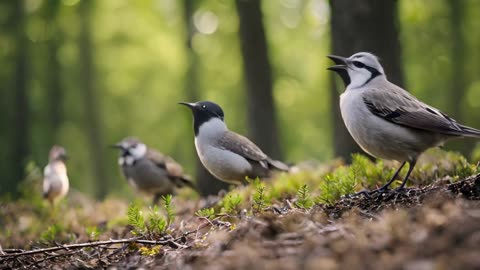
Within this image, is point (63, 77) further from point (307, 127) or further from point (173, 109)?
point (307, 127)

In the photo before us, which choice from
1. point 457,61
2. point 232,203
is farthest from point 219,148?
point 457,61

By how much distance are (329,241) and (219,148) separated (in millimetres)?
5964

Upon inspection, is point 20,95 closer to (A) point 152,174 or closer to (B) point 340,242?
(A) point 152,174

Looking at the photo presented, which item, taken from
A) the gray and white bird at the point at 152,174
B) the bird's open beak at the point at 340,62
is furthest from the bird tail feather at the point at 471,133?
the gray and white bird at the point at 152,174

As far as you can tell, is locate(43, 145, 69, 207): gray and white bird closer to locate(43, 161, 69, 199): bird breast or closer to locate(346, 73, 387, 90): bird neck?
locate(43, 161, 69, 199): bird breast

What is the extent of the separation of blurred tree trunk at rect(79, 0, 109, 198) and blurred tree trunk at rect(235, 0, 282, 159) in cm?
1228

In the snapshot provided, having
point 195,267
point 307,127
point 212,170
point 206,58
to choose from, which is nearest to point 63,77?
point 206,58

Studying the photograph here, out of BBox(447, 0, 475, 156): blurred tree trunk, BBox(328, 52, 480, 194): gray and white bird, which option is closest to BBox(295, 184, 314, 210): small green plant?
BBox(328, 52, 480, 194): gray and white bird

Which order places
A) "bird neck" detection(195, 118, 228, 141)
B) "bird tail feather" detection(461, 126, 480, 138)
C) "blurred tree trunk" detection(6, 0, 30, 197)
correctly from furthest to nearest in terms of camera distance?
"blurred tree trunk" detection(6, 0, 30, 197) < "bird neck" detection(195, 118, 228, 141) < "bird tail feather" detection(461, 126, 480, 138)

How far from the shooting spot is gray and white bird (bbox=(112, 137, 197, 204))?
1407cm

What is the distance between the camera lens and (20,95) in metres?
25.8

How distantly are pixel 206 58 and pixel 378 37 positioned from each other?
1776cm

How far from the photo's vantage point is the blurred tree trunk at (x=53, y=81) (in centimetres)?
2617

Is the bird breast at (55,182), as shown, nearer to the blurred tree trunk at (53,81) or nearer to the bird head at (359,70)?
the bird head at (359,70)
